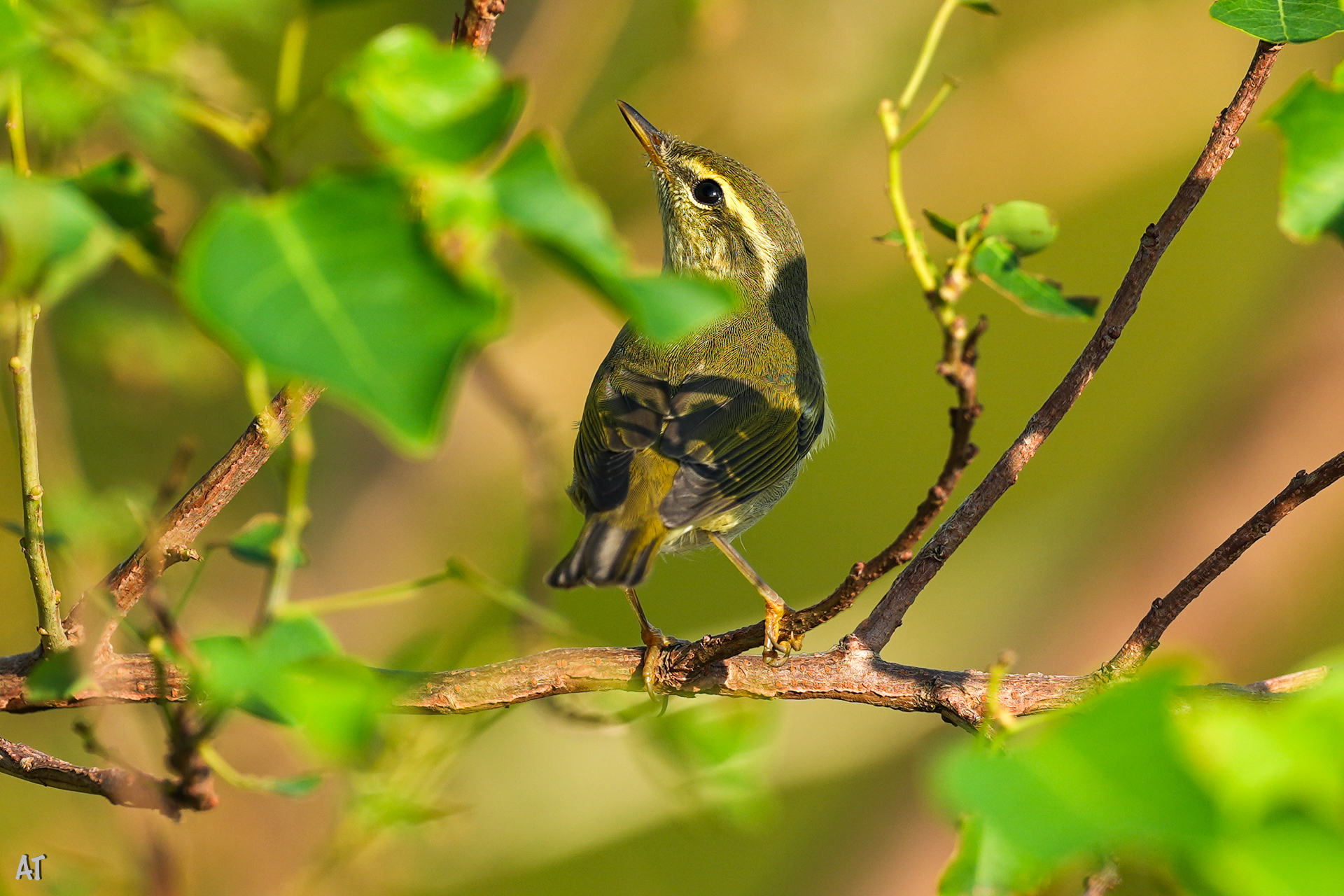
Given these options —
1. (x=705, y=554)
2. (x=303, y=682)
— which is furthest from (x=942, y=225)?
(x=705, y=554)

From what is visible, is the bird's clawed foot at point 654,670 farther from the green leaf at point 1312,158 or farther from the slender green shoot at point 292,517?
the green leaf at point 1312,158

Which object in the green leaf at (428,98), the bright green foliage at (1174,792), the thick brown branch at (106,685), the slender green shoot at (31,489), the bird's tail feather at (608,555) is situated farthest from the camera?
the bird's tail feather at (608,555)

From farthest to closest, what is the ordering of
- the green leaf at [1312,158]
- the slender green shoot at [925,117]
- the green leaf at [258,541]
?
the slender green shoot at [925,117] → the green leaf at [258,541] → the green leaf at [1312,158]

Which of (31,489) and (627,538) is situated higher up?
(627,538)

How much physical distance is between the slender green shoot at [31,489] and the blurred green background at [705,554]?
0.89 meters

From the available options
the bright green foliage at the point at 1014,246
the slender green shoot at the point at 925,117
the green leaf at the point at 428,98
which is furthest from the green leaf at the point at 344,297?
the bright green foliage at the point at 1014,246

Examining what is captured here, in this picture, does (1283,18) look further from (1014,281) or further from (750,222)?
(750,222)

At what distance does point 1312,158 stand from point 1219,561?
2.67 ft

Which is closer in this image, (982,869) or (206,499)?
(982,869)

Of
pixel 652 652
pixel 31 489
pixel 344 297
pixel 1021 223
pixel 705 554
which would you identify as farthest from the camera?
pixel 705 554

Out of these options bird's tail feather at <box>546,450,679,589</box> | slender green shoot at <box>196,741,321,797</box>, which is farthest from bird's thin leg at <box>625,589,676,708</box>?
slender green shoot at <box>196,741,321,797</box>

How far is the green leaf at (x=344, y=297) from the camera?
682 mm

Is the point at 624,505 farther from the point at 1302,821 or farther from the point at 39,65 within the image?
the point at 1302,821

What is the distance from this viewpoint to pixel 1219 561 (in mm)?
1525
